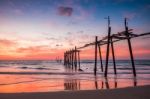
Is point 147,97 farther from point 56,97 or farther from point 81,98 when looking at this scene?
point 56,97

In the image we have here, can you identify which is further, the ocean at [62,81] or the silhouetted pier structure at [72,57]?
the silhouetted pier structure at [72,57]

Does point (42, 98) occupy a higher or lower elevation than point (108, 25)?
lower

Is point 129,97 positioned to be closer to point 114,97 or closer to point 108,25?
point 114,97

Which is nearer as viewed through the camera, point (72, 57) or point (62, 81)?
point (62, 81)

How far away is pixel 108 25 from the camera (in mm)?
20109

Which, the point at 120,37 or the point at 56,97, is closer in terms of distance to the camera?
the point at 56,97

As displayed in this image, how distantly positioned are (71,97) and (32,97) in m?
1.46

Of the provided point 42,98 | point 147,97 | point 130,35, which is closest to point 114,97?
point 147,97

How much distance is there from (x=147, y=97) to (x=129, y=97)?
2.23ft

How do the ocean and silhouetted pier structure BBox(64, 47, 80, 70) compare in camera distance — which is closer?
the ocean

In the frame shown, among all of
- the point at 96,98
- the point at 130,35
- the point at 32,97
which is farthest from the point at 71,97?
the point at 130,35

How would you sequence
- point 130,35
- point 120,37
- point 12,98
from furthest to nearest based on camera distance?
point 120,37 < point 130,35 < point 12,98

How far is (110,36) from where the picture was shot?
1969 centimetres

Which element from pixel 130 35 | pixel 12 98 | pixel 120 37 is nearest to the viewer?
pixel 12 98
